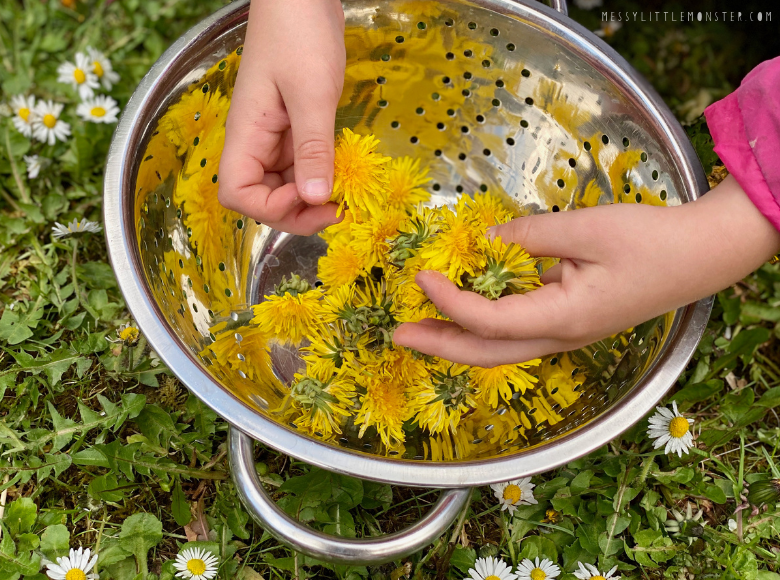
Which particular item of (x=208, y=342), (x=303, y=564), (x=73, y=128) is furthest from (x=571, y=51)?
(x=73, y=128)

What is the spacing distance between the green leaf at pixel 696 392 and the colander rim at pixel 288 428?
12.9 inches

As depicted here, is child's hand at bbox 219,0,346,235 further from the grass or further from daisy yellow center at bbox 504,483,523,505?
daisy yellow center at bbox 504,483,523,505

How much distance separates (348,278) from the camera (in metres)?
1.09

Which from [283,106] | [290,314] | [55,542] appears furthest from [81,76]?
[55,542]

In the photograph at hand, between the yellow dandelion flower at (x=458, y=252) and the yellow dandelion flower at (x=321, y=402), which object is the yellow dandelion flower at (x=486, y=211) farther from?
the yellow dandelion flower at (x=321, y=402)

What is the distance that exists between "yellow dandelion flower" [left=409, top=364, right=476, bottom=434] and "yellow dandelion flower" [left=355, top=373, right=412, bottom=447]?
21 mm

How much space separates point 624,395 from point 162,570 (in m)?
0.84

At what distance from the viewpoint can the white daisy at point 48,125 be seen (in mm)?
1514

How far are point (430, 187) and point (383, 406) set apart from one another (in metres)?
0.62

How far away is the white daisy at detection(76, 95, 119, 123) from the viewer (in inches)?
59.5

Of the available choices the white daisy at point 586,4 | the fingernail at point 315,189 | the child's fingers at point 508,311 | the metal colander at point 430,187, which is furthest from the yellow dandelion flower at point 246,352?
the white daisy at point 586,4

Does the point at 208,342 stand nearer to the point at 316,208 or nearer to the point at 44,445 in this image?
the point at 316,208

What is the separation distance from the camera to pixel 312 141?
881 millimetres

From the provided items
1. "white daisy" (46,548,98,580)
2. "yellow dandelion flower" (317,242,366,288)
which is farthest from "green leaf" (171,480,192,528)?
"yellow dandelion flower" (317,242,366,288)
